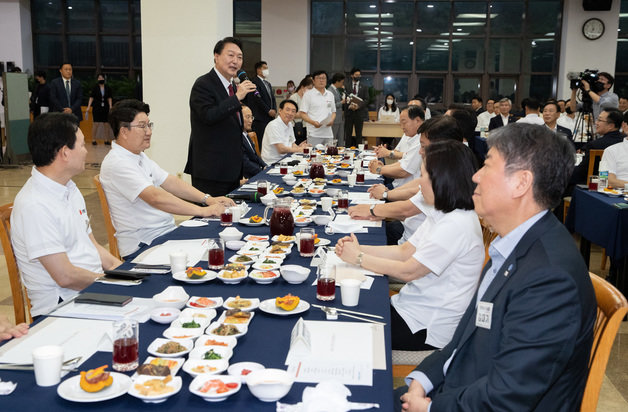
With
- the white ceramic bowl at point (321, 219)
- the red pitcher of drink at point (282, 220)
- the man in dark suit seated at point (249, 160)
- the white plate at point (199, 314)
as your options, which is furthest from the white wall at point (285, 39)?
the white plate at point (199, 314)

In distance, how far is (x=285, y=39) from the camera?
13.1 meters

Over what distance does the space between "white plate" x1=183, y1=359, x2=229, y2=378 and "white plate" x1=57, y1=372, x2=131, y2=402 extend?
136mm

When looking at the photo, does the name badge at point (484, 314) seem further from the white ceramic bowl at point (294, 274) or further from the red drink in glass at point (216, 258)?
the red drink in glass at point (216, 258)

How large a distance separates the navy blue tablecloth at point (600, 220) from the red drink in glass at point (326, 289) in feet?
8.81

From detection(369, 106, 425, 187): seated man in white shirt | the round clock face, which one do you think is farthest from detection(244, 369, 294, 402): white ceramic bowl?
the round clock face

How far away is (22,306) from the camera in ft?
7.43

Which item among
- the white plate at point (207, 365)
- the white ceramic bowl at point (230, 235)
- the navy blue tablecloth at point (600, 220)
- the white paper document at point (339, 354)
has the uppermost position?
the white ceramic bowl at point (230, 235)

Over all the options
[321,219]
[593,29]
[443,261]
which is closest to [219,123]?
[321,219]

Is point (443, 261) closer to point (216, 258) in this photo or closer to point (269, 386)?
point (216, 258)

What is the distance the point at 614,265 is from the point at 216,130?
293 centimetres

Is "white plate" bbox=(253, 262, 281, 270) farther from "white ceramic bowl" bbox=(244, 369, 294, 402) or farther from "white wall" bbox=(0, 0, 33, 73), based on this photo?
"white wall" bbox=(0, 0, 33, 73)

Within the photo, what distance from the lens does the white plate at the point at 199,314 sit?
170 cm

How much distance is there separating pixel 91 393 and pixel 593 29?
529 inches

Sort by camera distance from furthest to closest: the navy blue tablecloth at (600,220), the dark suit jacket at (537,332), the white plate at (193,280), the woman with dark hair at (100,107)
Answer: the woman with dark hair at (100,107), the navy blue tablecloth at (600,220), the white plate at (193,280), the dark suit jacket at (537,332)
